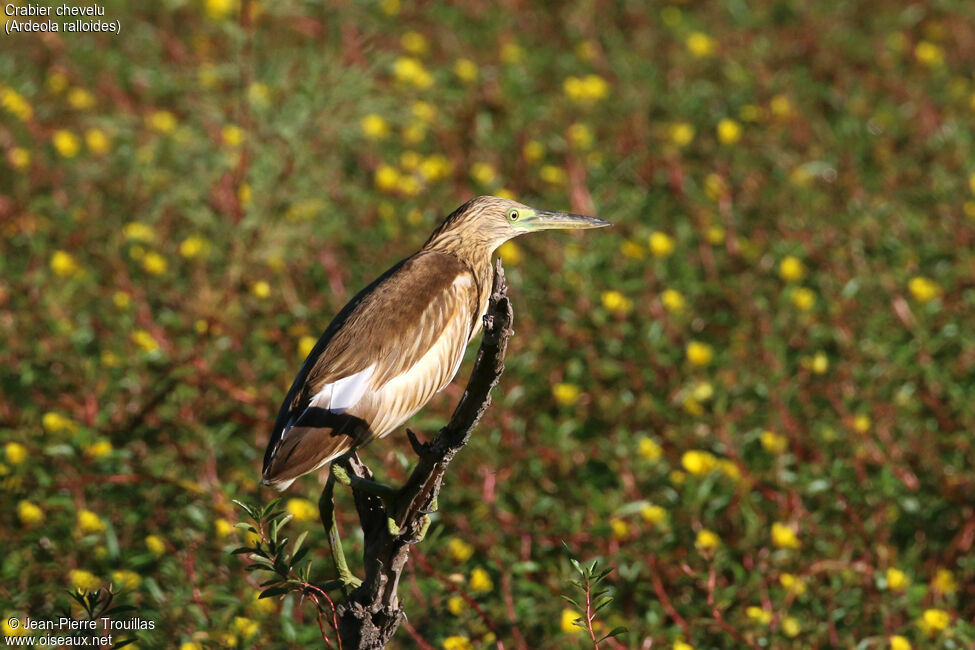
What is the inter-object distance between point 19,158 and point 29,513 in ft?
8.32

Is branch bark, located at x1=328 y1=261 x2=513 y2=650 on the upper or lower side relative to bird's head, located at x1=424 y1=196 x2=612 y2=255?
lower

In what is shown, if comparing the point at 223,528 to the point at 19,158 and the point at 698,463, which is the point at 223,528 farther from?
the point at 19,158

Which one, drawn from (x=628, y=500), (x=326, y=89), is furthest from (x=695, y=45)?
(x=628, y=500)

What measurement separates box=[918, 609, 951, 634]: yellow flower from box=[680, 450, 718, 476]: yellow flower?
932 millimetres

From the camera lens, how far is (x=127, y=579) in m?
→ 3.44

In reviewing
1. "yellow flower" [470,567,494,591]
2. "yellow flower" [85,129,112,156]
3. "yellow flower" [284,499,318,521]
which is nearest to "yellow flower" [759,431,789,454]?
"yellow flower" [470,567,494,591]

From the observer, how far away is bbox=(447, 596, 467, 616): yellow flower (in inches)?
135

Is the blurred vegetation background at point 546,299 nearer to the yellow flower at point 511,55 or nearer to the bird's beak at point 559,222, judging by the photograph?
the yellow flower at point 511,55

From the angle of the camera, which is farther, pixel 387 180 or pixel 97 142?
pixel 97 142

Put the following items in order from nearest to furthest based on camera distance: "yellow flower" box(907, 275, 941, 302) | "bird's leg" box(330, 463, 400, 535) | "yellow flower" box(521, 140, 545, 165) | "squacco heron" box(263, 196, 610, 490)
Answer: "bird's leg" box(330, 463, 400, 535)
"squacco heron" box(263, 196, 610, 490)
"yellow flower" box(907, 275, 941, 302)
"yellow flower" box(521, 140, 545, 165)

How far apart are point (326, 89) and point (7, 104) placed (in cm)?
184

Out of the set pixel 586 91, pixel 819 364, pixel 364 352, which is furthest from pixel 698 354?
pixel 586 91

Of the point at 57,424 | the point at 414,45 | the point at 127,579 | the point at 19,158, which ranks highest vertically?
the point at 414,45

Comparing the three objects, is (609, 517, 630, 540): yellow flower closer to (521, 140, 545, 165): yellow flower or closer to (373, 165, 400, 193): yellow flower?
(373, 165, 400, 193): yellow flower
